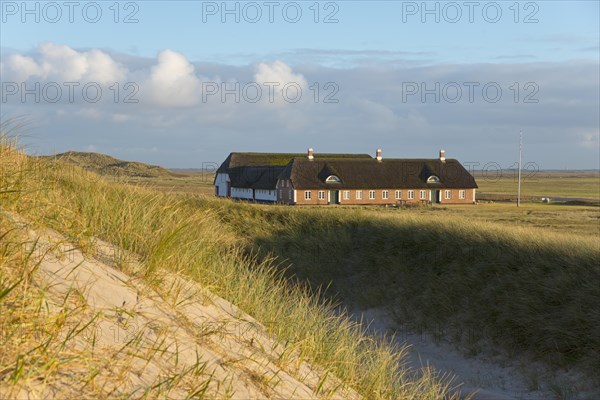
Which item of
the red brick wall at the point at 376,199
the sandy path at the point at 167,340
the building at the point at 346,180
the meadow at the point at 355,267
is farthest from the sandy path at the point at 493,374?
the red brick wall at the point at 376,199

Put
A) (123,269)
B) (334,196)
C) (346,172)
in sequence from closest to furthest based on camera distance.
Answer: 1. (123,269)
2. (334,196)
3. (346,172)

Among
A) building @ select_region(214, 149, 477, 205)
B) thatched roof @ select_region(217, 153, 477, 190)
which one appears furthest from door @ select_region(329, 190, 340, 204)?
thatched roof @ select_region(217, 153, 477, 190)

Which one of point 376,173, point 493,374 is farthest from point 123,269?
point 376,173

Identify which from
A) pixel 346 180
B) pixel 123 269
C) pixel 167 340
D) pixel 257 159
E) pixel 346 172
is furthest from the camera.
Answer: pixel 257 159

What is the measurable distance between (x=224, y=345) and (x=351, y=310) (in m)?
11.6

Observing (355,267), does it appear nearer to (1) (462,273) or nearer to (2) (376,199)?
(1) (462,273)

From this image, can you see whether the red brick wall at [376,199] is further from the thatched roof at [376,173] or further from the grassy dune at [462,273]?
the grassy dune at [462,273]

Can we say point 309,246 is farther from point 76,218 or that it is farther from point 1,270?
point 1,270

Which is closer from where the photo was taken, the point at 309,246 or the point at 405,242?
the point at 405,242

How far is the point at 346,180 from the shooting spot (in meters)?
58.4

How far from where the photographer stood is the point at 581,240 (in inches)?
590

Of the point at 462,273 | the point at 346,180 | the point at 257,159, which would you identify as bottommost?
the point at 462,273

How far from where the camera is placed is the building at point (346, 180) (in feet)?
188

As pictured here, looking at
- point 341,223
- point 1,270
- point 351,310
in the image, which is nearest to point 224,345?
point 1,270
